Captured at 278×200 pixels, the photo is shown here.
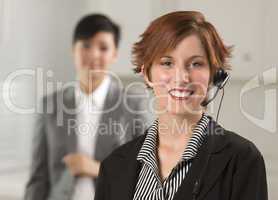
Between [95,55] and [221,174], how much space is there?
2.30ft

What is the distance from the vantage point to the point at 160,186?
4.02 feet

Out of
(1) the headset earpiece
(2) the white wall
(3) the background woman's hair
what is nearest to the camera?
(1) the headset earpiece

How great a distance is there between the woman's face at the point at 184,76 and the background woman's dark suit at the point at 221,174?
0.31ft

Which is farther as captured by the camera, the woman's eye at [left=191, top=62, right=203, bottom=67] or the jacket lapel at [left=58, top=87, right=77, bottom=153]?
the jacket lapel at [left=58, top=87, right=77, bottom=153]

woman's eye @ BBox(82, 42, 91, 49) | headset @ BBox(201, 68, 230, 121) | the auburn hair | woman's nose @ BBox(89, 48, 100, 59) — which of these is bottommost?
headset @ BBox(201, 68, 230, 121)

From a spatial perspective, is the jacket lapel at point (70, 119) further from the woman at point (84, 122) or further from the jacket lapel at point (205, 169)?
the jacket lapel at point (205, 169)

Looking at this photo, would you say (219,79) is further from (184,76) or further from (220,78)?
(184,76)

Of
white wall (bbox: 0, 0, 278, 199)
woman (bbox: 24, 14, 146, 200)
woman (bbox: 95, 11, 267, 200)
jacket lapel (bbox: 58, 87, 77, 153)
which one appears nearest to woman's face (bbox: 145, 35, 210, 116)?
woman (bbox: 95, 11, 267, 200)

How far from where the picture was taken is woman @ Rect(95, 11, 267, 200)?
116 cm

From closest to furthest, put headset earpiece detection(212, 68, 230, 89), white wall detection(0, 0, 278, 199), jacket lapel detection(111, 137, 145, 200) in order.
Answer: jacket lapel detection(111, 137, 145, 200)
headset earpiece detection(212, 68, 230, 89)
white wall detection(0, 0, 278, 199)

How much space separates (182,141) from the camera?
1295 mm

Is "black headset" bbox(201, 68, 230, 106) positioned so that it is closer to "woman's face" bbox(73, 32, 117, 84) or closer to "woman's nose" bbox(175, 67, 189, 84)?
"woman's nose" bbox(175, 67, 189, 84)

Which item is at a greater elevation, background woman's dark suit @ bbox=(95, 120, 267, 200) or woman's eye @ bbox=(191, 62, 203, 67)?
woman's eye @ bbox=(191, 62, 203, 67)

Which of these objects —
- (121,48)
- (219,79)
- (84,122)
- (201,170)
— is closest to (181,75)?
(219,79)
